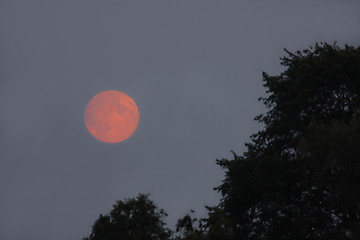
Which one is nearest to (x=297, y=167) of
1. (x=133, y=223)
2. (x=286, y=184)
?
(x=286, y=184)

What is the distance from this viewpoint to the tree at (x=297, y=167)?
2312 centimetres

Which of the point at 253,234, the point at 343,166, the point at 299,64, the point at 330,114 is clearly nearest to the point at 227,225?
the point at 253,234

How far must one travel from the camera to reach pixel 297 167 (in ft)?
78.7

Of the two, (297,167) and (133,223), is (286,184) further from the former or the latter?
(133,223)

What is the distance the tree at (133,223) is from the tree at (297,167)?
14.2 feet

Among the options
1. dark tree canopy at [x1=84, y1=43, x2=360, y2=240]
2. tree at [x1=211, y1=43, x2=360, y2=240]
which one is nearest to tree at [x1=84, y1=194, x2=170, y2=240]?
dark tree canopy at [x1=84, y1=43, x2=360, y2=240]

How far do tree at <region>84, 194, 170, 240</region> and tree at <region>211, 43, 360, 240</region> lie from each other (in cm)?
431

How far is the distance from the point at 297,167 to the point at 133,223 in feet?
34.2

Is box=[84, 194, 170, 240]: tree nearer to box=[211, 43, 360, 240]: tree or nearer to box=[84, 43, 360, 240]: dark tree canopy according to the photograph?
box=[84, 43, 360, 240]: dark tree canopy

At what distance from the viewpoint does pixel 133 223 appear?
25.5 meters

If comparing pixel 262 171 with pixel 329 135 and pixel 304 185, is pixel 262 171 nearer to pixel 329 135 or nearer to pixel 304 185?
pixel 304 185

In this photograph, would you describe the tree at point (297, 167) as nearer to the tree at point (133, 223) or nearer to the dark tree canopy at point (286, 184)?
the dark tree canopy at point (286, 184)

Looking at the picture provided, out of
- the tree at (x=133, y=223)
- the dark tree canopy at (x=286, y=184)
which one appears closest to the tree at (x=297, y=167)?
the dark tree canopy at (x=286, y=184)

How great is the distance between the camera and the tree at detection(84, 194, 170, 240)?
83.0ft
